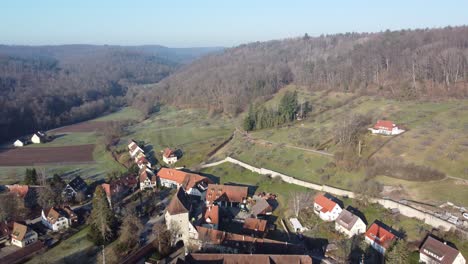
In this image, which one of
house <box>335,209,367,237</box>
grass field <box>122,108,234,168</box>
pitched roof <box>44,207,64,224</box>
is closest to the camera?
house <box>335,209,367,237</box>

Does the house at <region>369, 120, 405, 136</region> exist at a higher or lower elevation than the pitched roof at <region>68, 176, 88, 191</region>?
higher

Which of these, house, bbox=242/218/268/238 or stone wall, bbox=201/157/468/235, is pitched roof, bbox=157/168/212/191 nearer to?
stone wall, bbox=201/157/468/235

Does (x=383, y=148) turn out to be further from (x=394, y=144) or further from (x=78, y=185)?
(x=78, y=185)

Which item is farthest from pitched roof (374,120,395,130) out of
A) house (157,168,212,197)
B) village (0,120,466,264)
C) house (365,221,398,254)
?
house (157,168,212,197)

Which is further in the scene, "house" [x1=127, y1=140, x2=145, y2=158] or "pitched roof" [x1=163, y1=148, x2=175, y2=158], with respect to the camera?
"house" [x1=127, y1=140, x2=145, y2=158]

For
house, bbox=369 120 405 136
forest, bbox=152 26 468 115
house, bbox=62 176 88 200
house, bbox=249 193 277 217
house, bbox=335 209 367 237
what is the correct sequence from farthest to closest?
forest, bbox=152 26 468 115, house, bbox=369 120 405 136, house, bbox=62 176 88 200, house, bbox=249 193 277 217, house, bbox=335 209 367 237

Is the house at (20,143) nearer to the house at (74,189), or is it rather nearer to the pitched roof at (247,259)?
the house at (74,189)

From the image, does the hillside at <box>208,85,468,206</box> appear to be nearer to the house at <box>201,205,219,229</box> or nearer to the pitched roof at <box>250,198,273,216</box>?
the pitched roof at <box>250,198,273,216</box>

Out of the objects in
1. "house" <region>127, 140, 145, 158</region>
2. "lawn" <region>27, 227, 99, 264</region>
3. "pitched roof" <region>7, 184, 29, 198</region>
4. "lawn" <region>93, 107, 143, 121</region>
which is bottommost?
"lawn" <region>93, 107, 143, 121</region>
